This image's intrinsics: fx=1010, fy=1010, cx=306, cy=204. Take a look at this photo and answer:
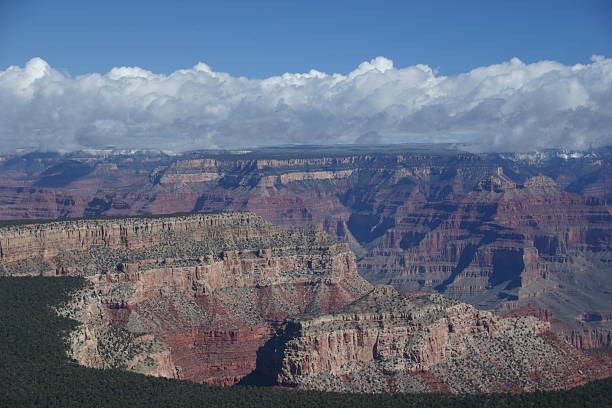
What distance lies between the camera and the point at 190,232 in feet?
533

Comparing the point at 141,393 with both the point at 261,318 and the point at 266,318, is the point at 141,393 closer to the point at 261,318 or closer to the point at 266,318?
the point at 261,318

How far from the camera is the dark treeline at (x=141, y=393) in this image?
89500mm

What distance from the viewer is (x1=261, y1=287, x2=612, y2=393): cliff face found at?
345 ft

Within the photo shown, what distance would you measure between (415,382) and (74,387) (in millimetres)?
34603

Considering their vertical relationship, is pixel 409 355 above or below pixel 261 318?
above

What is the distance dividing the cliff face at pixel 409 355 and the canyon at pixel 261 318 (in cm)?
14

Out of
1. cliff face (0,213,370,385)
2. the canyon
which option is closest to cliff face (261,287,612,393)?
the canyon

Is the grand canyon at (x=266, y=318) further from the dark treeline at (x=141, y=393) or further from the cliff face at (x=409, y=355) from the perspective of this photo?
the dark treeline at (x=141, y=393)

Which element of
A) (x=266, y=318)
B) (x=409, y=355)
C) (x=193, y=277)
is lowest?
(x=266, y=318)

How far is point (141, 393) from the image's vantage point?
93.3 meters

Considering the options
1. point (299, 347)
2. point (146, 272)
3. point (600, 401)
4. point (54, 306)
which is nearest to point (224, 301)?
point (146, 272)

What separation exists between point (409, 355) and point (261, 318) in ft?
144

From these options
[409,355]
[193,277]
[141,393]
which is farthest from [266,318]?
[141,393]

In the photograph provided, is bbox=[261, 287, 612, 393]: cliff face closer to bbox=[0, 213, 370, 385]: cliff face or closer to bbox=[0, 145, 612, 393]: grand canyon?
bbox=[0, 145, 612, 393]: grand canyon
